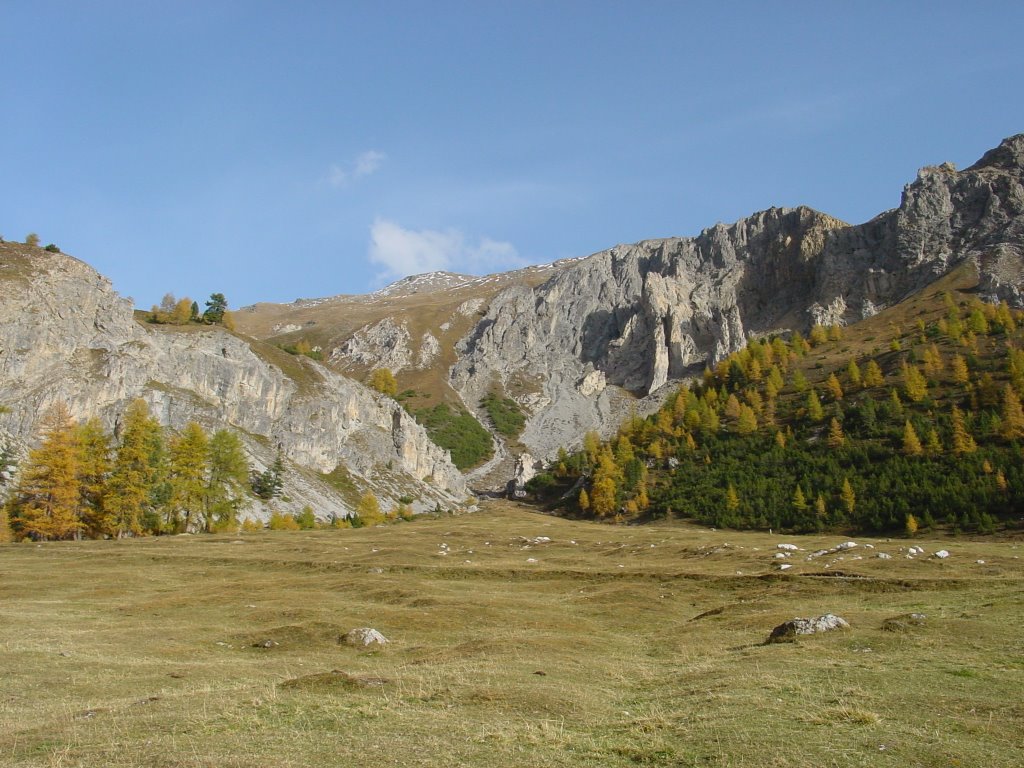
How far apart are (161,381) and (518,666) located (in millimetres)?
146122

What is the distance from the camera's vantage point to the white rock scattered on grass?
29.9 meters

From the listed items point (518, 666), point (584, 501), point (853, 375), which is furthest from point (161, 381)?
point (853, 375)

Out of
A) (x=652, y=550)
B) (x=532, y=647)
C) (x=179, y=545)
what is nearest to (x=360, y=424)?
(x=179, y=545)

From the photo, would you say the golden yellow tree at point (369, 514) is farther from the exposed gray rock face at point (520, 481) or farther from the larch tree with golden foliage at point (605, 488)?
the exposed gray rock face at point (520, 481)

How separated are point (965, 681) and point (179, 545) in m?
72.8

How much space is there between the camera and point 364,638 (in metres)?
30.4

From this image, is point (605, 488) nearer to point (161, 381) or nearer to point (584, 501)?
point (584, 501)

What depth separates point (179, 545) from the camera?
Result: 70.2 m

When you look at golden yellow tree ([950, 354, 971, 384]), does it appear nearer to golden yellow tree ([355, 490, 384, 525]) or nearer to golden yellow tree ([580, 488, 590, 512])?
golden yellow tree ([580, 488, 590, 512])

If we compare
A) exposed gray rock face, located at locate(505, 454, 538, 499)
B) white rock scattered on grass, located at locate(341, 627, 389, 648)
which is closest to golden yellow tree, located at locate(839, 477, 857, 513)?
exposed gray rock face, located at locate(505, 454, 538, 499)

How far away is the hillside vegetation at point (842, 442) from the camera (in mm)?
103625

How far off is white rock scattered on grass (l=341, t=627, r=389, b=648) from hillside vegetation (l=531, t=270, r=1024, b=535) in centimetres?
9001

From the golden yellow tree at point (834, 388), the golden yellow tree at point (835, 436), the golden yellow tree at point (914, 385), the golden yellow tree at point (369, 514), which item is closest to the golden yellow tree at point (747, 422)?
the golden yellow tree at point (835, 436)

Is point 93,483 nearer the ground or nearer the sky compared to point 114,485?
nearer the sky
